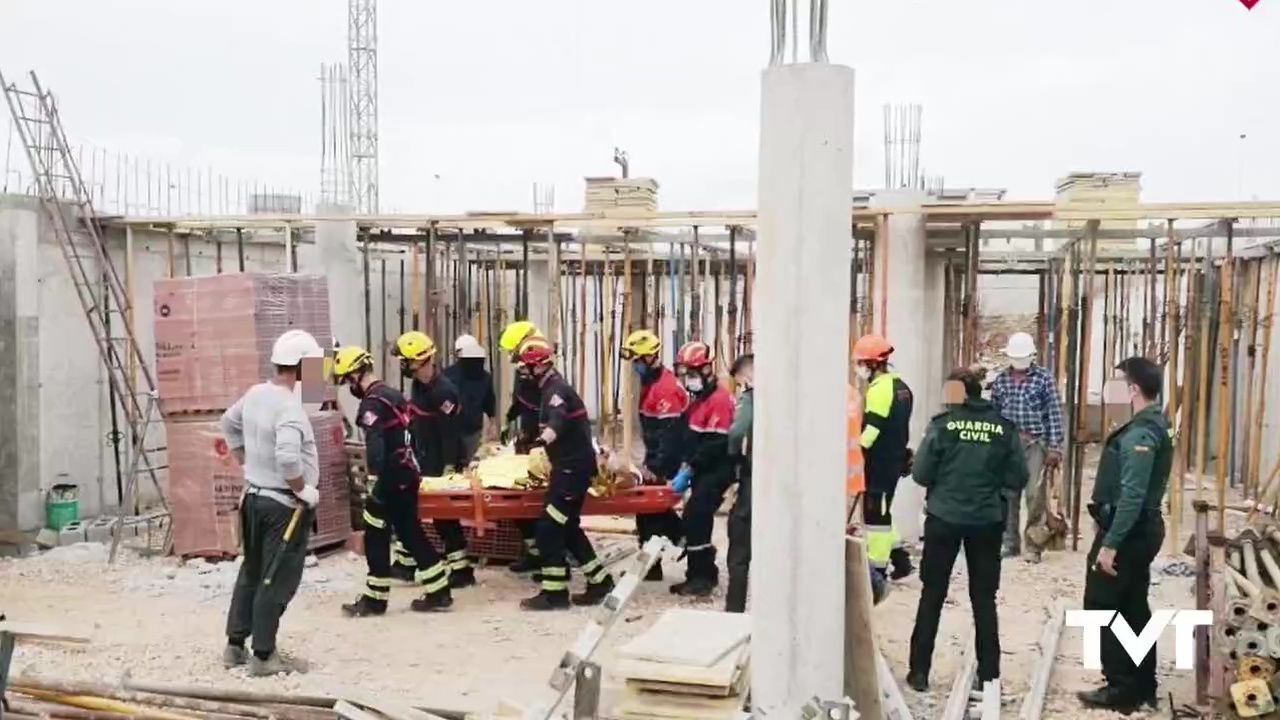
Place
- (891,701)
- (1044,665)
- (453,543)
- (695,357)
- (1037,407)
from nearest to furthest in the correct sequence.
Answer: (891,701) → (1044,665) → (695,357) → (453,543) → (1037,407)

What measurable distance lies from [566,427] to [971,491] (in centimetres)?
278

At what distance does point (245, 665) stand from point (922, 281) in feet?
19.8

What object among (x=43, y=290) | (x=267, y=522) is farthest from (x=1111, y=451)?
(x=43, y=290)

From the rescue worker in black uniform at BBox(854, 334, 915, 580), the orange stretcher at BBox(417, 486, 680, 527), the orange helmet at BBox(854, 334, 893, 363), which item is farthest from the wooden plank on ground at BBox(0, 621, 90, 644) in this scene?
the orange helmet at BBox(854, 334, 893, 363)

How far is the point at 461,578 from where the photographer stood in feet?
29.7

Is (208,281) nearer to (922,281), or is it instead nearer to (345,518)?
(345,518)

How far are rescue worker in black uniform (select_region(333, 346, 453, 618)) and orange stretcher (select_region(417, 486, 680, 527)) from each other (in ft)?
0.90

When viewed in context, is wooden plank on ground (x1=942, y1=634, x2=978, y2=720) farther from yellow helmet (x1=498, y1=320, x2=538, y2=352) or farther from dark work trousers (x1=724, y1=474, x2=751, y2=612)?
yellow helmet (x1=498, y1=320, x2=538, y2=352)

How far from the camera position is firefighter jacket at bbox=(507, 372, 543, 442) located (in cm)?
907

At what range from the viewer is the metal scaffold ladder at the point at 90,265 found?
34.2ft

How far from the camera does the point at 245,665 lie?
7.11 metres

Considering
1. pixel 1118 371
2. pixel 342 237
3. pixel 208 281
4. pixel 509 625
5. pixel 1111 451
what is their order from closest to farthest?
pixel 1111 451 → pixel 1118 371 → pixel 509 625 → pixel 208 281 → pixel 342 237

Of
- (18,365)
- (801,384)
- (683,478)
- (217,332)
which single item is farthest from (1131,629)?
(18,365)

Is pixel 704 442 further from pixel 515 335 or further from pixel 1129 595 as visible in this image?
pixel 1129 595
